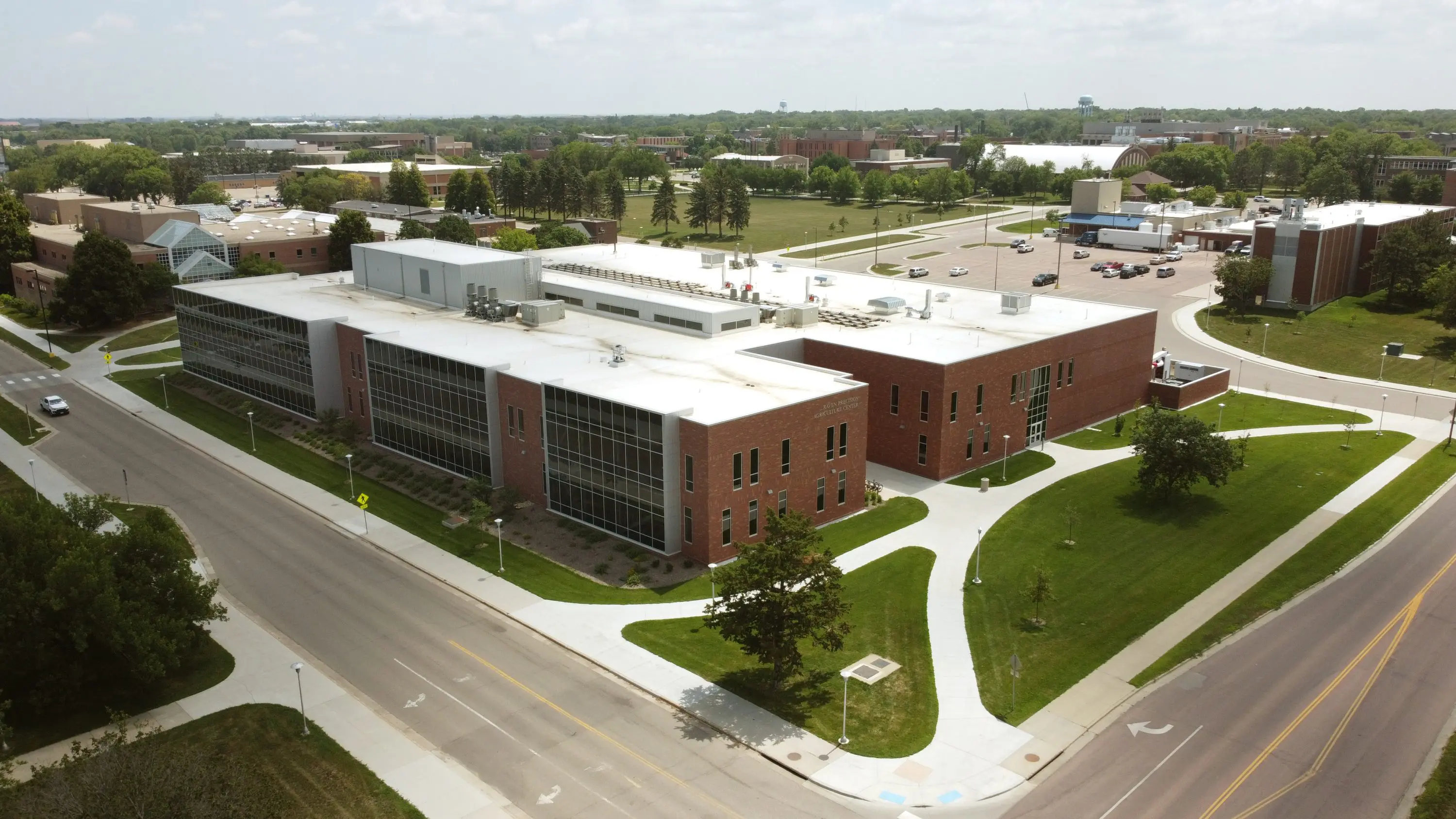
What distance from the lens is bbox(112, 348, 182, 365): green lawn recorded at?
85312 millimetres

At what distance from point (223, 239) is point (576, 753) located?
93.3 metres

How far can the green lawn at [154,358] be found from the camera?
8531 centimetres

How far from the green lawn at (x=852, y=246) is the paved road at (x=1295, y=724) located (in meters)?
104

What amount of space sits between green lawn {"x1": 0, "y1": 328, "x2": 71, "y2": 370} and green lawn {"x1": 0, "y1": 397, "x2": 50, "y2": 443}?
37.6 ft

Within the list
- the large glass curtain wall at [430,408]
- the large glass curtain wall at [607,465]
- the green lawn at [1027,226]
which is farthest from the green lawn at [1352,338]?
the green lawn at [1027,226]

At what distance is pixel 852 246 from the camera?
504 ft

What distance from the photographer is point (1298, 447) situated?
64062 millimetres

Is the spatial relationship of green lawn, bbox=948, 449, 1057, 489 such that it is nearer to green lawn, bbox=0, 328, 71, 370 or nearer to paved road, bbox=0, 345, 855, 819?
paved road, bbox=0, 345, 855, 819

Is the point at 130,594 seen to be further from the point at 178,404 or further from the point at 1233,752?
the point at 178,404

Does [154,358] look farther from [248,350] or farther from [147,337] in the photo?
[248,350]

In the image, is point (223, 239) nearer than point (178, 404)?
No

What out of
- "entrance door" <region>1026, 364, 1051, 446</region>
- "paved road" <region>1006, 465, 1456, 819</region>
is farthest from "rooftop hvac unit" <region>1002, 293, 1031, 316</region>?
"paved road" <region>1006, 465, 1456, 819</region>

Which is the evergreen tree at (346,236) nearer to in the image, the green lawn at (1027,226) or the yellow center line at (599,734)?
the yellow center line at (599,734)

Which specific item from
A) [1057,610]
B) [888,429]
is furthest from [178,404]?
[1057,610]
